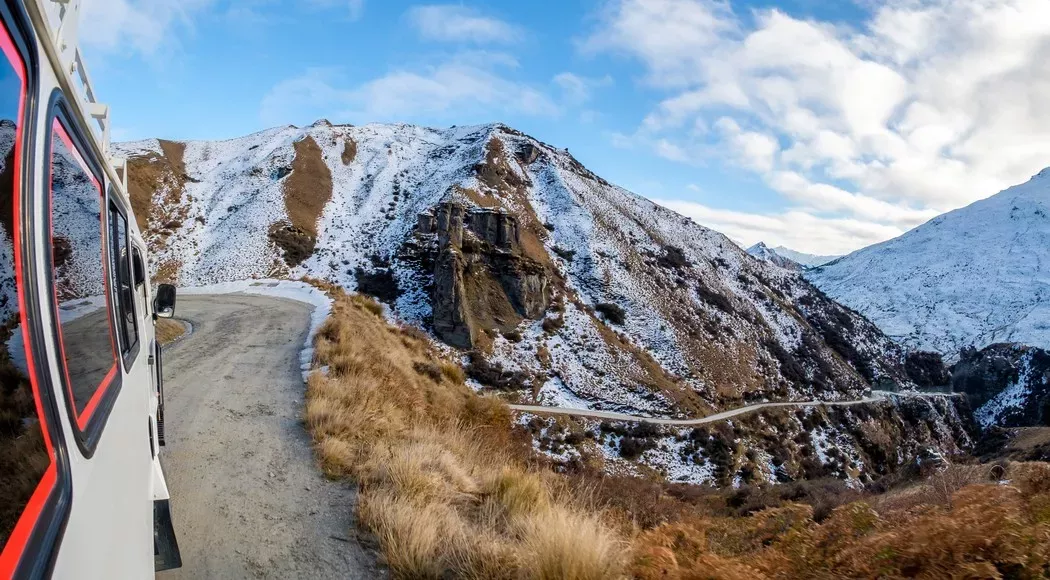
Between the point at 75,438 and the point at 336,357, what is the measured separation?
30.8 ft

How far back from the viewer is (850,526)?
404 cm

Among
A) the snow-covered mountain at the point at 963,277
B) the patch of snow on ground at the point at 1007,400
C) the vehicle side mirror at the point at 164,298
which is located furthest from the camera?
the snow-covered mountain at the point at 963,277

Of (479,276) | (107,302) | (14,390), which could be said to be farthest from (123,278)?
(479,276)

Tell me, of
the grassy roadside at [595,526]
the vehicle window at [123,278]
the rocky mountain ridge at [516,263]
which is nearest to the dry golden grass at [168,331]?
the grassy roadside at [595,526]

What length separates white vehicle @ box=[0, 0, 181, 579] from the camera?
1248 mm

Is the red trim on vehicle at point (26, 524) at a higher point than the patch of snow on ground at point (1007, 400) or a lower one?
higher

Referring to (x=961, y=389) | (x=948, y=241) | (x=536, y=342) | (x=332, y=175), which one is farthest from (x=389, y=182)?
(x=948, y=241)

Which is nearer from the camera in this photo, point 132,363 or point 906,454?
point 132,363

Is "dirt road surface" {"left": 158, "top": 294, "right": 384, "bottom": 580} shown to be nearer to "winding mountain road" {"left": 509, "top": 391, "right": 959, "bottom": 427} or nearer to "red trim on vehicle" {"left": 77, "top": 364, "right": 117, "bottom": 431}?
"red trim on vehicle" {"left": 77, "top": 364, "right": 117, "bottom": 431}

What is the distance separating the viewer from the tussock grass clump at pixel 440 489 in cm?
357

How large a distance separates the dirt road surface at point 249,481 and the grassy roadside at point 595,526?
0.32 metres

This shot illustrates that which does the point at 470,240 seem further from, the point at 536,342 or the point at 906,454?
the point at 906,454

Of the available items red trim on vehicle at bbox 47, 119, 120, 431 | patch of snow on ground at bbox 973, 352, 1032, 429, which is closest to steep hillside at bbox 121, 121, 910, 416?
patch of snow on ground at bbox 973, 352, 1032, 429

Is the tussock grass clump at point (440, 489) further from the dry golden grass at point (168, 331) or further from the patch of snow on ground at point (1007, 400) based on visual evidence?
the patch of snow on ground at point (1007, 400)
